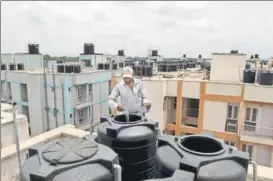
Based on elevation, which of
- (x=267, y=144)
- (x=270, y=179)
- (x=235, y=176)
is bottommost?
(x=267, y=144)

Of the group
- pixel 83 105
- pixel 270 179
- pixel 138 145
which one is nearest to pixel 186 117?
pixel 83 105

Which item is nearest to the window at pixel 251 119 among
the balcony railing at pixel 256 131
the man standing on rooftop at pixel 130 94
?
the balcony railing at pixel 256 131

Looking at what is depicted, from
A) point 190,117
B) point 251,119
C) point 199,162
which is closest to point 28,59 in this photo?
point 190,117

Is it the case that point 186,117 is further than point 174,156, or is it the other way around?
point 186,117

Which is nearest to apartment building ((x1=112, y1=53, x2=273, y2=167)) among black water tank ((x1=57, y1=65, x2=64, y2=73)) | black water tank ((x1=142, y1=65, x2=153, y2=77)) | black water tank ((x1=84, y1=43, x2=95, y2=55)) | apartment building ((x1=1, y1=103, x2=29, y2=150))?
black water tank ((x1=142, y1=65, x2=153, y2=77))

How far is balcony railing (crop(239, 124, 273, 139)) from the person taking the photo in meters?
11.3

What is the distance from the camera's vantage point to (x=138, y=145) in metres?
2.00

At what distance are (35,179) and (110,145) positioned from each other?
28.5 inches

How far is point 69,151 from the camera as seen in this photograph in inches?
65.4

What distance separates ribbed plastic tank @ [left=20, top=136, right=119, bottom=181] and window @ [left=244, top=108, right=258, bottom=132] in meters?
11.2

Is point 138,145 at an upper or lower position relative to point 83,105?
upper

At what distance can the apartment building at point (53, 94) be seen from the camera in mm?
14688

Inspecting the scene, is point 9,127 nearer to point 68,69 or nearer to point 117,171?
point 117,171

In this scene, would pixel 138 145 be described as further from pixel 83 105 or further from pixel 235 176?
pixel 83 105
